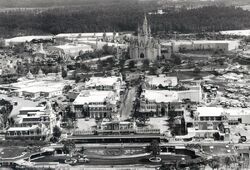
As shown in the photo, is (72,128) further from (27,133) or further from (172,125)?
(172,125)

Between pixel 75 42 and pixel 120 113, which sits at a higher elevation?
Answer: pixel 75 42

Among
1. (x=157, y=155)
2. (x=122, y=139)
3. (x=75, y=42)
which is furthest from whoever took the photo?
(x=75, y=42)

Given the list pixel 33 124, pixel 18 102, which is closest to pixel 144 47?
pixel 18 102

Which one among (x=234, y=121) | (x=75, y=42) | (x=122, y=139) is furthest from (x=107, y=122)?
(x=75, y=42)

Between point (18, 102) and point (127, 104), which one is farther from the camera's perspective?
point (18, 102)

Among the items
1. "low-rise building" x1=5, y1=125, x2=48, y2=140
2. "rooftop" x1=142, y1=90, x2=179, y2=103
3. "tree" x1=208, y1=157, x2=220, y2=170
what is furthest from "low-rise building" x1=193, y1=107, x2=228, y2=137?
"low-rise building" x1=5, y1=125, x2=48, y2=140

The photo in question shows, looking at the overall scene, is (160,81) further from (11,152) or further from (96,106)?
(11,152)

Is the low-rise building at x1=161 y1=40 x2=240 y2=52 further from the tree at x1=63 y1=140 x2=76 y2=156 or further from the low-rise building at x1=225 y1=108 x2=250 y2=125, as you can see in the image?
the tree at x1=63 y1=140 x2=76 y2=156
